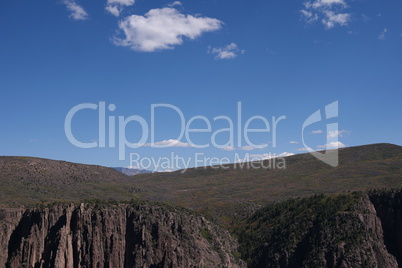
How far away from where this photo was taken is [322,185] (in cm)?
19938

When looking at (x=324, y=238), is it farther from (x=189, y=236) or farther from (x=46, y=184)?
(x=46, y=184)

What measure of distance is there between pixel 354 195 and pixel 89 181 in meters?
127

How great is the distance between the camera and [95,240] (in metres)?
92.9

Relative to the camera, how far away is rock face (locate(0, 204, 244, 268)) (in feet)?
296

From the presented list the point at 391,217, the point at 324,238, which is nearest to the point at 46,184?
the point at 324,238

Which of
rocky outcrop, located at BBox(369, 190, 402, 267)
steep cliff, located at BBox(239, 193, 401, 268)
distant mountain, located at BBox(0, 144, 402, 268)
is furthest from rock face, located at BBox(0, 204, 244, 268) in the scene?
rocky outcrop, located at BBox(369, 190, 402, 267)

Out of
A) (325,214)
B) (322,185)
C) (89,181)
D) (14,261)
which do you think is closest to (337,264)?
Answer: (325,214)

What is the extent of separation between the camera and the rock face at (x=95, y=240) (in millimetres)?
90250

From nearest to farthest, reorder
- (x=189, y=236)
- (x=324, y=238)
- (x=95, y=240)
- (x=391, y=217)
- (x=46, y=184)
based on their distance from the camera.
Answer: (x=95, y=240) < (x=324, y=238) < (x=391, y=217) < (x=189, y=236) < (x=46, y=184)

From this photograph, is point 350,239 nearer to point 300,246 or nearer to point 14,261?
point 300,246

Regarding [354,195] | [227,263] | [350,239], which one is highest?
[354,195]

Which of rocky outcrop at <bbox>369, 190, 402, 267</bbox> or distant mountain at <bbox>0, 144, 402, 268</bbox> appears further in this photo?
rocky outcrop at <bbox>369, 190, 402, 267</bbox>

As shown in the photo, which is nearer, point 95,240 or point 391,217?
point 95,240

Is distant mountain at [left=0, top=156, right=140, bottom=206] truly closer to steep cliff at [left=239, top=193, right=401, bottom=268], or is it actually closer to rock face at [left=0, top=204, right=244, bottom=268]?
rock face at [left=0, top=204, right=244, bottom=268]
